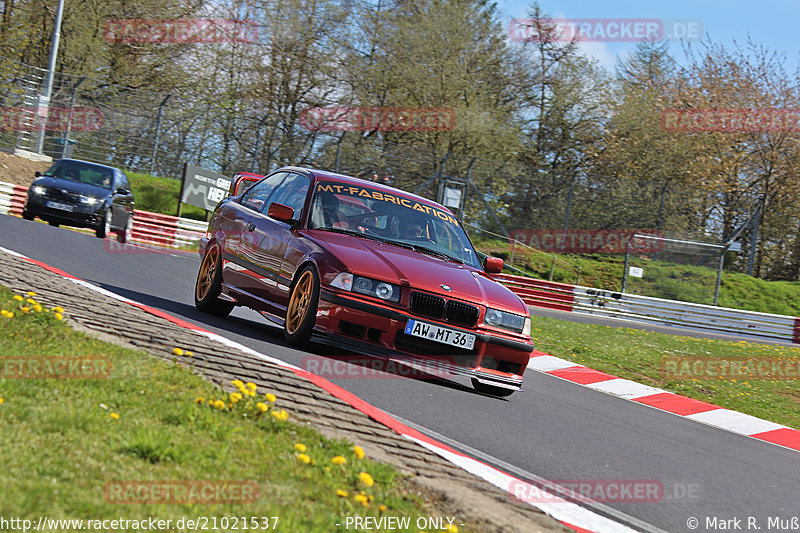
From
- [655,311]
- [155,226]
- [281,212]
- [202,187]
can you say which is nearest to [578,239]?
[655,311]

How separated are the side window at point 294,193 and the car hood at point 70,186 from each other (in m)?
11.3

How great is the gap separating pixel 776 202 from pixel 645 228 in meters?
10.8

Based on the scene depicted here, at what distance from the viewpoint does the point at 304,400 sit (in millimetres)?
5172

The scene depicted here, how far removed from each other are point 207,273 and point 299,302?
251 centimetres

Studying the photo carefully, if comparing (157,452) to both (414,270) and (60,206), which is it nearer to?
(414,270)

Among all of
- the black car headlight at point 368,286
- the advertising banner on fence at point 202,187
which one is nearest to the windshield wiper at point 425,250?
the black car headlight at point 368,286

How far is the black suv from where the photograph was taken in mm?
18750

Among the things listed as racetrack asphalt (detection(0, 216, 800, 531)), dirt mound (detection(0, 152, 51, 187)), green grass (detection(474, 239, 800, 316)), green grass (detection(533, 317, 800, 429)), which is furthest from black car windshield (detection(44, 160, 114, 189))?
green grass (detection(474, 239, 800, 316))

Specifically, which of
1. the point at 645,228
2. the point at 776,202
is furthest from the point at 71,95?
the point at 776,202

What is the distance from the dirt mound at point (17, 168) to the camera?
2750cm

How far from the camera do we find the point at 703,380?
1320cm

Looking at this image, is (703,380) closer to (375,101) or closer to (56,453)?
(56,453)

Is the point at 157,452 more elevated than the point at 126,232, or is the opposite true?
the point at 126,232

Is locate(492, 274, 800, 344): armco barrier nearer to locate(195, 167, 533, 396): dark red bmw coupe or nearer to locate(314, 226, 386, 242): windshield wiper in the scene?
locate(195, 167, 533, 396): dark red bmw coupe
